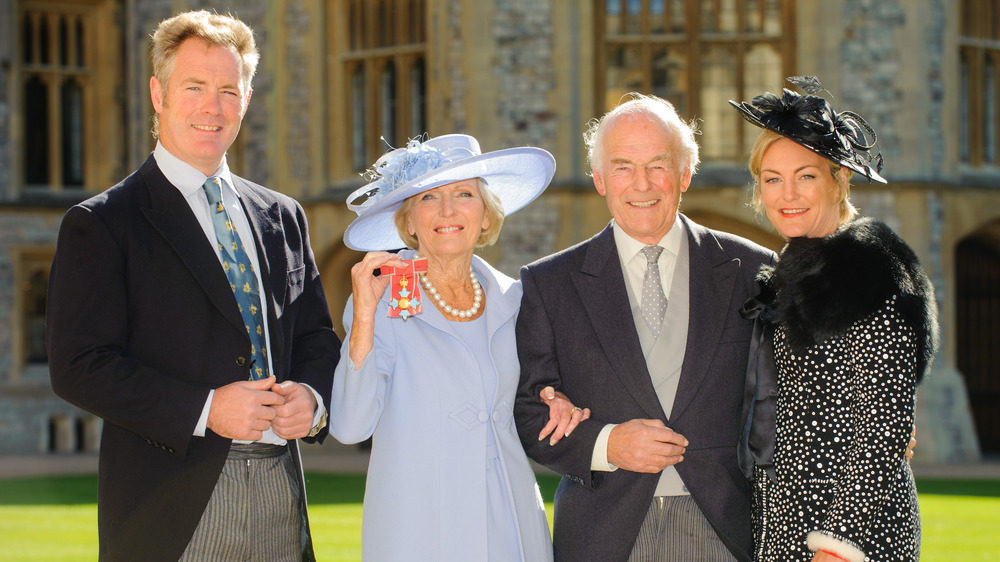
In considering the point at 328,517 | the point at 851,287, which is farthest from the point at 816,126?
the point at 328,517

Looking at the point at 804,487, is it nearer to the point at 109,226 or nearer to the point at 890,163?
the point at 109,226

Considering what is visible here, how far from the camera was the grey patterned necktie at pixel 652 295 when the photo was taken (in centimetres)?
314

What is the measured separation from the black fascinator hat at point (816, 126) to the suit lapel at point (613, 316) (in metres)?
0.56

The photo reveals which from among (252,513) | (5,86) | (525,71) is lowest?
(252,513)

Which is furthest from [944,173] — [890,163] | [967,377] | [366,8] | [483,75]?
[366,8]

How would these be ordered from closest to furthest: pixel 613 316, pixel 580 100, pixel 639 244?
pixel 613 316
pixel 639 244
pixel 580 100

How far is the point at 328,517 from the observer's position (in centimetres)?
781

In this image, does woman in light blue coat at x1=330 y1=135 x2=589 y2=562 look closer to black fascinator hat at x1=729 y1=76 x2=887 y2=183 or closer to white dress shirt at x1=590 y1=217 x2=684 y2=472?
white dress shirt at x1=590 y1=217 x2=684 y2=472

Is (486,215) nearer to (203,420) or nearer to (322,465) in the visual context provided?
(203,420)

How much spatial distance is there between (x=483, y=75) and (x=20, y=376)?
7.53 meters

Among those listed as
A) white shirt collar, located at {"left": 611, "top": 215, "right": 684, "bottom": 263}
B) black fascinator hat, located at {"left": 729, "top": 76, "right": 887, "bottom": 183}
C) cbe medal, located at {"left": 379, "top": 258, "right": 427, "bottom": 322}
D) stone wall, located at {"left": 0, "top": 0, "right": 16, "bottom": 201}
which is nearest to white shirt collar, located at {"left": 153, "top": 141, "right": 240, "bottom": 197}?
cbe medal, located at {"left": 379, "top": 258, "right": 427, "bottom": 322}

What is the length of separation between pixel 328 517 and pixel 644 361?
5.23 metres

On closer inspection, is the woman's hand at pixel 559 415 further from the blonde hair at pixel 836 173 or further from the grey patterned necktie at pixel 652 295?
the blonde hair at pixel 836 173

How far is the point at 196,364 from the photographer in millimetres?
2828
